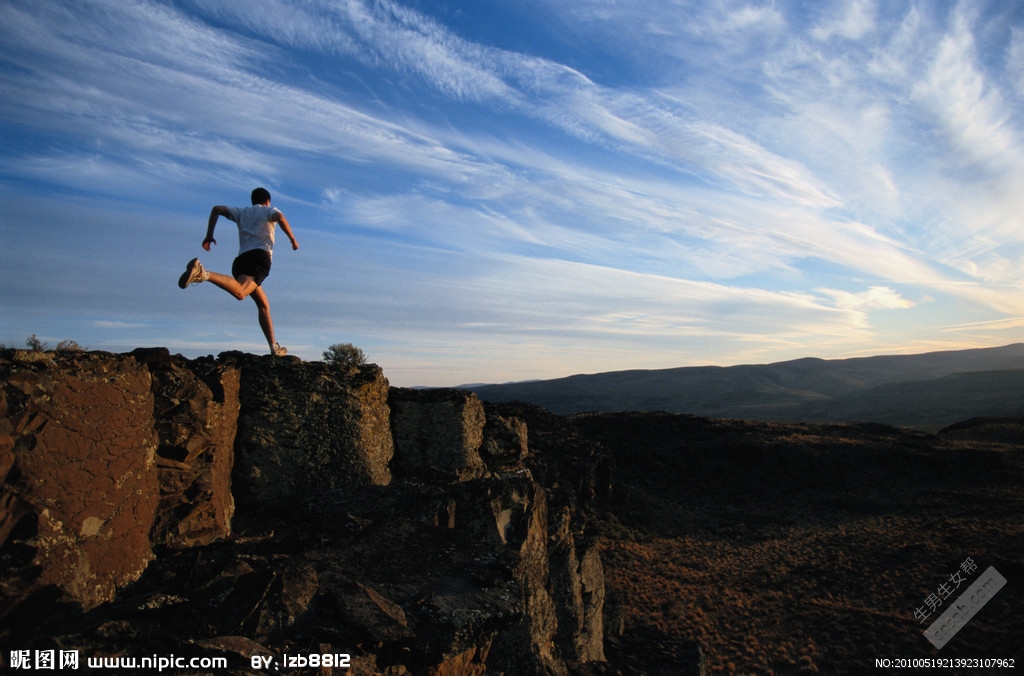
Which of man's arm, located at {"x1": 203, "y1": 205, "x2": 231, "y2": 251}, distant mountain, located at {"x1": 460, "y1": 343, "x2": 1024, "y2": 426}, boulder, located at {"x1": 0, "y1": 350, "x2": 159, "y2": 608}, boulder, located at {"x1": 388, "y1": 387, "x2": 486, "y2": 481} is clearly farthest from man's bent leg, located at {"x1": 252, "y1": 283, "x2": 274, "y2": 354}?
distant mountain, located at {"x1": 460, "y1": 343, "x2": 1024, "y2": 426}

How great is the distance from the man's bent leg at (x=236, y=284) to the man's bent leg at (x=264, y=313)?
0.17 metres

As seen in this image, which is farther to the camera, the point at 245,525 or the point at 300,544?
the point at 245,525

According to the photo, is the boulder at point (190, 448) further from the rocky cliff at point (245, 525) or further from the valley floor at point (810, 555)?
the valley floor at point (810, 555)

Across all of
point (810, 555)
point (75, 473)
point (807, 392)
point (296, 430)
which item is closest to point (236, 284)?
point (296, 430)

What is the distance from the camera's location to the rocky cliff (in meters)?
3.48

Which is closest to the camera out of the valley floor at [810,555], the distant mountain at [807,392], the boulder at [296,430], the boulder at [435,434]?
the boulder at [296,430]

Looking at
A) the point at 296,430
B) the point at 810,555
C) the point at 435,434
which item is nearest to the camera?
the point at 296,430

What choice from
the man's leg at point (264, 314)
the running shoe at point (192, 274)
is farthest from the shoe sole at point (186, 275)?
the man's leg at point (264, 314)

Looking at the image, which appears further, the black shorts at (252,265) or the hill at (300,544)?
the black shorts at (252,265)

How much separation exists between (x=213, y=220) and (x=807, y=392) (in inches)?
6607

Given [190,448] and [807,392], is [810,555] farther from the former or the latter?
[807,392]

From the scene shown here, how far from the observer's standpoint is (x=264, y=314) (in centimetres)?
643

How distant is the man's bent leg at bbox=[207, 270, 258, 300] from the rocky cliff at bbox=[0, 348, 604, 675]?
0.84 meters

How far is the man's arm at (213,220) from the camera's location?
224 inches
